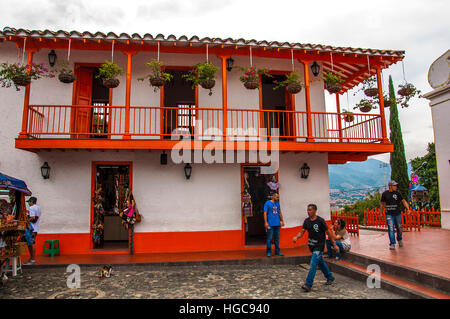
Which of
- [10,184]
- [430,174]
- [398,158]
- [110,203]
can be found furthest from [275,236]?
[398,158]

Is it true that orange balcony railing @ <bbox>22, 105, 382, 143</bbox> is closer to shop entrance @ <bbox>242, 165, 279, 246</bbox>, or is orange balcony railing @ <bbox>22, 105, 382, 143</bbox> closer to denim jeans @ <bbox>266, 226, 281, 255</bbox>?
shop entrance @ <bbox>242, 165, 279, 246</bbox>

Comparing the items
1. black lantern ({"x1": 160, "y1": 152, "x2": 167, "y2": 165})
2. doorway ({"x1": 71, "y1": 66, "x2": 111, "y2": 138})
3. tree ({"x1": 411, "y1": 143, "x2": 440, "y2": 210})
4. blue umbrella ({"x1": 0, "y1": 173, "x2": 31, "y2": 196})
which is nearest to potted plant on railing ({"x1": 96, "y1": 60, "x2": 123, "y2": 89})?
doorway ({"x1": 71, "y1": 66, "x2": 111, "y2": 138})

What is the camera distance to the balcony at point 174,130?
27.6 feet

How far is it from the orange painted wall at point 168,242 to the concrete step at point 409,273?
278cm

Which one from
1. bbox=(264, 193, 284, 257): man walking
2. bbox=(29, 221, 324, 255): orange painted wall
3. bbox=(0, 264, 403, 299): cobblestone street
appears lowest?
bbox=(0, 264, 403, 299): cobblestone street

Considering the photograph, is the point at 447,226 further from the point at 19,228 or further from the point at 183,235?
the point at 19,228

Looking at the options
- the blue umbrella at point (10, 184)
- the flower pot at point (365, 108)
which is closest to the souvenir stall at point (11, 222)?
the blue umbrella at point (10, 184)

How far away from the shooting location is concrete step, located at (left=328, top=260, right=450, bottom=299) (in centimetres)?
522

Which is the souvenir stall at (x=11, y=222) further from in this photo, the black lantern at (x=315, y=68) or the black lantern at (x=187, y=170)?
the black lantern at (x=315, y=68)

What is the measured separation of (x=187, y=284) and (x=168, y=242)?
283cm

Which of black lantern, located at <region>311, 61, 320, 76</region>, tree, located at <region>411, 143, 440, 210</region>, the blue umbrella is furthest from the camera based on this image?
tree, located at <region>411, 143, 440, 210</region>

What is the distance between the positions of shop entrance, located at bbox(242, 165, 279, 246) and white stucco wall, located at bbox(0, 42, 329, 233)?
288 mm

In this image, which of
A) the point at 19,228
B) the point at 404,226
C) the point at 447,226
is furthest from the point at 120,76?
the point at 447,226

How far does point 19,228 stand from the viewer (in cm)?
658
